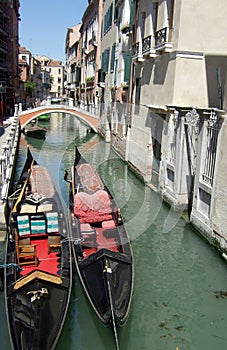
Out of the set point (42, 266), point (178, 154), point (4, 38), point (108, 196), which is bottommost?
point (42, 266)

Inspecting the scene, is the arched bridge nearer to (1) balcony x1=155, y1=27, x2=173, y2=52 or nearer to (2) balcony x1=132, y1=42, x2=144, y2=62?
(2) balcony x1=132, y1=42, x2=144, y2=62

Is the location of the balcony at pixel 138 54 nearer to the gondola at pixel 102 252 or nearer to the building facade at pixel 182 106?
the building facade at pixel 182 106

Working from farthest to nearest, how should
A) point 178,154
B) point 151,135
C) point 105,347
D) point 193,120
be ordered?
point 151,135 → point 178,154 → point 193,120 → point 105,347

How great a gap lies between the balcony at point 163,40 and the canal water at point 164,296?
10.9 feet

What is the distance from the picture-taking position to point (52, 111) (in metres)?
18.8

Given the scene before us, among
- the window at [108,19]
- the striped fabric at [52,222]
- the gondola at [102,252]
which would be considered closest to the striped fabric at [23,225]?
the striped fabric at [52,222]

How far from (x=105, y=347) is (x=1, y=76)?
1964cm

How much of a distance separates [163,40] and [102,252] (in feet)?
18.7

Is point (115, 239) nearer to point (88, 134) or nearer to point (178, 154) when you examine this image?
point (178, 154)

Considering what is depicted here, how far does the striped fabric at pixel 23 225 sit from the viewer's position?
464cm

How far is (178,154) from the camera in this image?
23.3 ft

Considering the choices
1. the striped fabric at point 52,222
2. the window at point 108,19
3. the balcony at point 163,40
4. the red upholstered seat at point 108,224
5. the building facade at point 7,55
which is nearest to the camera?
the striped fabric at point 52,222

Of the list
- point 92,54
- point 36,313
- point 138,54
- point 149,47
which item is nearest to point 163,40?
point 149,47

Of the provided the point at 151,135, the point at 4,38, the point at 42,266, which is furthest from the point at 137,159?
the point at 4,38
